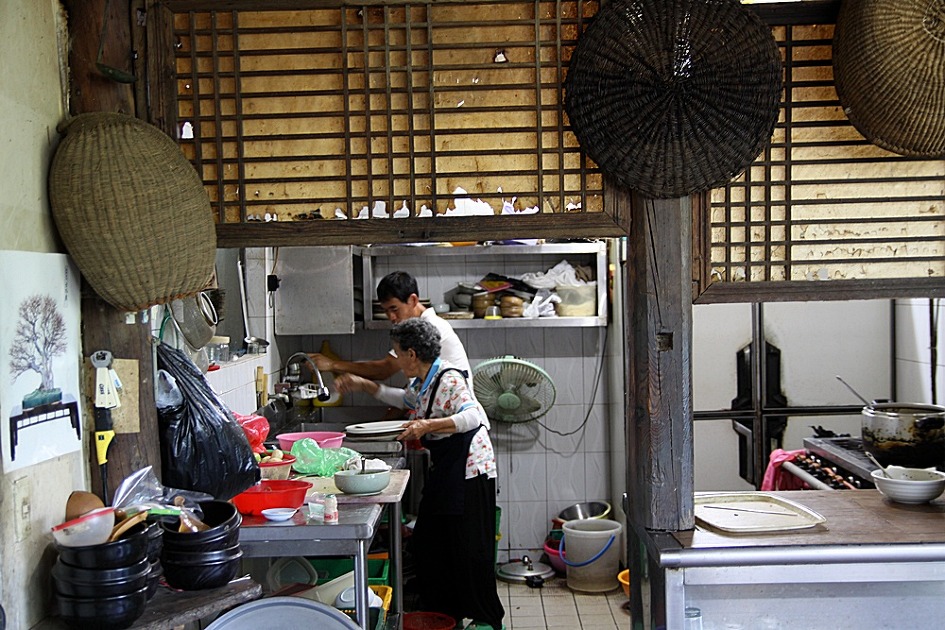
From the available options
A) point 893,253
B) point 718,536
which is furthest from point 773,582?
point 893,253

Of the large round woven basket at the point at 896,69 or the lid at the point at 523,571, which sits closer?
the large round woven basket at the point at 896,69

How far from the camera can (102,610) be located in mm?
1978

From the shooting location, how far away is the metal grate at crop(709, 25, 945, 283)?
2596mm

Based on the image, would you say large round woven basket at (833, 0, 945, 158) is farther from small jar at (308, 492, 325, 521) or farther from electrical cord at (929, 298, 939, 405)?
electrical cord at (929, 298, 939, 405)

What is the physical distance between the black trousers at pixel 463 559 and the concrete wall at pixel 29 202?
262 centimetres

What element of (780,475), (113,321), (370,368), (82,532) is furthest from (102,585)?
(370,368)

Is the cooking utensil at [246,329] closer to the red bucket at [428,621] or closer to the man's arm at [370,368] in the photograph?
the man's arm at [370,368]

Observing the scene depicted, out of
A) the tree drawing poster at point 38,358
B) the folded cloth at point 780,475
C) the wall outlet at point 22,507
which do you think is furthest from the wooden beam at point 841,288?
the folded cloth at point 780,475

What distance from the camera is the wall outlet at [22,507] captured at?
204 cm

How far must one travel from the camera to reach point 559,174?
2.57 m

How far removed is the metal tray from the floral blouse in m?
1.82

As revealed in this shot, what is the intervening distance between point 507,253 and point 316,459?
2419mm

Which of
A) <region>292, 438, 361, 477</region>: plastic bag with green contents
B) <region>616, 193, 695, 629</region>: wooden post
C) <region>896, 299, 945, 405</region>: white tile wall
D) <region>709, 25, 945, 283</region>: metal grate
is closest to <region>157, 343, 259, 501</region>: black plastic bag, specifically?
<region>292, 438, 361, 477</region>: plastic bag with green contents

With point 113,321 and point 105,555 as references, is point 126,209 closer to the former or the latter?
point 113,321
